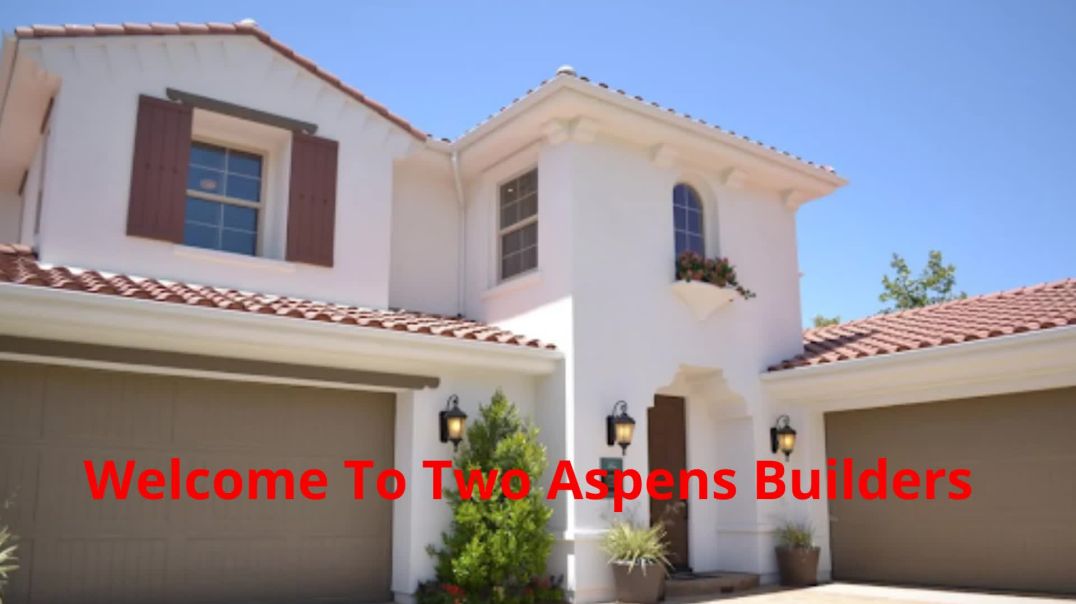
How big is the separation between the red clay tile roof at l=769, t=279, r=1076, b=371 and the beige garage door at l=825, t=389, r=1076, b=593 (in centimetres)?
92

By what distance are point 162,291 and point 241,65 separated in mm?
3643

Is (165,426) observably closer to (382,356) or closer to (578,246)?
(382,356)

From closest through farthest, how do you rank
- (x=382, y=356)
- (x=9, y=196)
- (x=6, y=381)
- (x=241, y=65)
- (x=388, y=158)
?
(x=6, y=381) < (x=382, y=356) < (x=241, y=65) < (x=388, y=158) < (x=9, y=196)

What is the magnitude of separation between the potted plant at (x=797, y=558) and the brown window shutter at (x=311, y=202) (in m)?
6.99

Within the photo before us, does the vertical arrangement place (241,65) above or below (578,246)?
above

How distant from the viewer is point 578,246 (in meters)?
11.1

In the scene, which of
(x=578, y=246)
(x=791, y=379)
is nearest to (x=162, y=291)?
(x=578, y=246)

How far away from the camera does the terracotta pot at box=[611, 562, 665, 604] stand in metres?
10.0

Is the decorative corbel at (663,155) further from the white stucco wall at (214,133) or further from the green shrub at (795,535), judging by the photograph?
the green shrub at (795,535)

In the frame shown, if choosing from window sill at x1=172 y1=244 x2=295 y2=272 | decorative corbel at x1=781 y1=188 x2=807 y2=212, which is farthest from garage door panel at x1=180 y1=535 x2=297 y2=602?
decorative corbel at x1=781 y1=188 x2=807 y2=212

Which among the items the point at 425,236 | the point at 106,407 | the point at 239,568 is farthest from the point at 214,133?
the point at 239,568

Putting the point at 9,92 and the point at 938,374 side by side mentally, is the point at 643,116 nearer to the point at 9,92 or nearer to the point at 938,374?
the point at 938,374

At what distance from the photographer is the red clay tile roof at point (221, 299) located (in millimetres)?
7980
